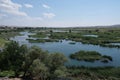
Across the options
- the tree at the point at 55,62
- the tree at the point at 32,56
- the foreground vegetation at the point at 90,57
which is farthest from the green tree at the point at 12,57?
→ the foreground vegetation at the point at 90,57

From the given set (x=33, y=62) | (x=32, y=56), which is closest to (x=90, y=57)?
(x=32, y=56)

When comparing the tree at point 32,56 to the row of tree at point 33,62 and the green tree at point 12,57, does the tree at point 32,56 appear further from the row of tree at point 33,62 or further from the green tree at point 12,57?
the green tree at point 12,57

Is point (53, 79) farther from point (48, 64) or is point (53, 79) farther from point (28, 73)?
point (28, 73)

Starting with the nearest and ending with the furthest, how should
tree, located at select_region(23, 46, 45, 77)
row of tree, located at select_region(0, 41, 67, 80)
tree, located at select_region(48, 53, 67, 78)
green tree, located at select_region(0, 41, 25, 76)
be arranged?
row of tree, located at select_region(0, 41, 67, 80) < tree, located at select_region(48, 53, 67, 78) < tree, located at select_region(23, 46, 45, 77) < green tree, located at select_region(0, 41, 25, 76)

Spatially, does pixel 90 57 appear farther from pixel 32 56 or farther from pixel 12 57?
pixel 12 57

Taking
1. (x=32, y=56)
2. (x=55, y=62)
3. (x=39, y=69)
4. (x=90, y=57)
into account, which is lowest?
(x=90, y=57)

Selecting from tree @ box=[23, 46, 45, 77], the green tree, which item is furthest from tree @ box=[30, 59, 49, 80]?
the green tree

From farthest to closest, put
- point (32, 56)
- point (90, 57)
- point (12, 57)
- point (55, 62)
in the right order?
point (90, 57)
point (12, 57)
point (32, 56)
point (55, 62)

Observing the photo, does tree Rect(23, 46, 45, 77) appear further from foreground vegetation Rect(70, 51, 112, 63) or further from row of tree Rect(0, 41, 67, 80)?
A: foreground vegetation Rect(70, 51, 112, 63)
